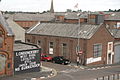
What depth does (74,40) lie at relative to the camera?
4941 cm

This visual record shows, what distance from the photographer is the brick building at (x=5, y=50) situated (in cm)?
3325

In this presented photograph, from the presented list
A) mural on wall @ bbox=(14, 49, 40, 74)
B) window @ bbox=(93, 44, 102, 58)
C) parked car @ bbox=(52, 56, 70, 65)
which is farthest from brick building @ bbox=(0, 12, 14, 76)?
window @ bbox=(93, 44, 102, 58)

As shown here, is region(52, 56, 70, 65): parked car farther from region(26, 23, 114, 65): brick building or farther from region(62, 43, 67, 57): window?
region(62, 43, 67, 57): window

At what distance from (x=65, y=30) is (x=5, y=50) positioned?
22.0m

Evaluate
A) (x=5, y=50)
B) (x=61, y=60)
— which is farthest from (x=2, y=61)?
(x=61, y=60)

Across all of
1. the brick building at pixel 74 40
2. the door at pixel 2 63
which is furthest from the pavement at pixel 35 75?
the brick building at pixel 74 40

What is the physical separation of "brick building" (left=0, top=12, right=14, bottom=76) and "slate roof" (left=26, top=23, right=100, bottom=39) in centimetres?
1840

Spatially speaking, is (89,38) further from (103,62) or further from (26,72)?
(26,72)

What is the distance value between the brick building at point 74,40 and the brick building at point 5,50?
58.5ft

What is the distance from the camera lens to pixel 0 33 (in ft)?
109

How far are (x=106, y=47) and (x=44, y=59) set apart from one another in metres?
13.7

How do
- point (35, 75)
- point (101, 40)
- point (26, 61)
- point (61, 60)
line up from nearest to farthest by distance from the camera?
point (35, 75) < point (26, 61) < point (61, 60) < point (101, 40)

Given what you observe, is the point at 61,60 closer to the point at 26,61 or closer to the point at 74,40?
the point at 74,40

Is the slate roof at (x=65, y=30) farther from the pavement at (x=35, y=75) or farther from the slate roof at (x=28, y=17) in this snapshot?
the slate roof at (x=28, y=17)
